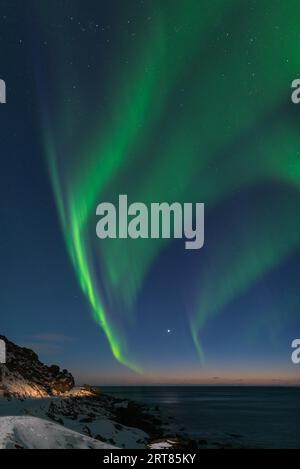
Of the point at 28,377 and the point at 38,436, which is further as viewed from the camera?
the point at 28,377

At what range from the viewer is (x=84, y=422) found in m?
28.1

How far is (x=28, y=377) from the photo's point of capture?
45.7 m

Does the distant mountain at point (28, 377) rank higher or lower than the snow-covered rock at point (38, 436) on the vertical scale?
lower

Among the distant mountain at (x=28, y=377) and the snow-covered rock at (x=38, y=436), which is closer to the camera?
the snow-covered rock at (x=38, y=436)

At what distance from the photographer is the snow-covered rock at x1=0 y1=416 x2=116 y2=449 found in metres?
13.8

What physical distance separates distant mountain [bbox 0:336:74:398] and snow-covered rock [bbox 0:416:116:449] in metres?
18.7

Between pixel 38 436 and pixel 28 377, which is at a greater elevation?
pixel 38 436

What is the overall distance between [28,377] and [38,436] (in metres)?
33.2

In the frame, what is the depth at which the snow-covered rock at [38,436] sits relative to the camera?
13.8 m

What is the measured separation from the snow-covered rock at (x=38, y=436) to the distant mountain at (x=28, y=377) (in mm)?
18653
